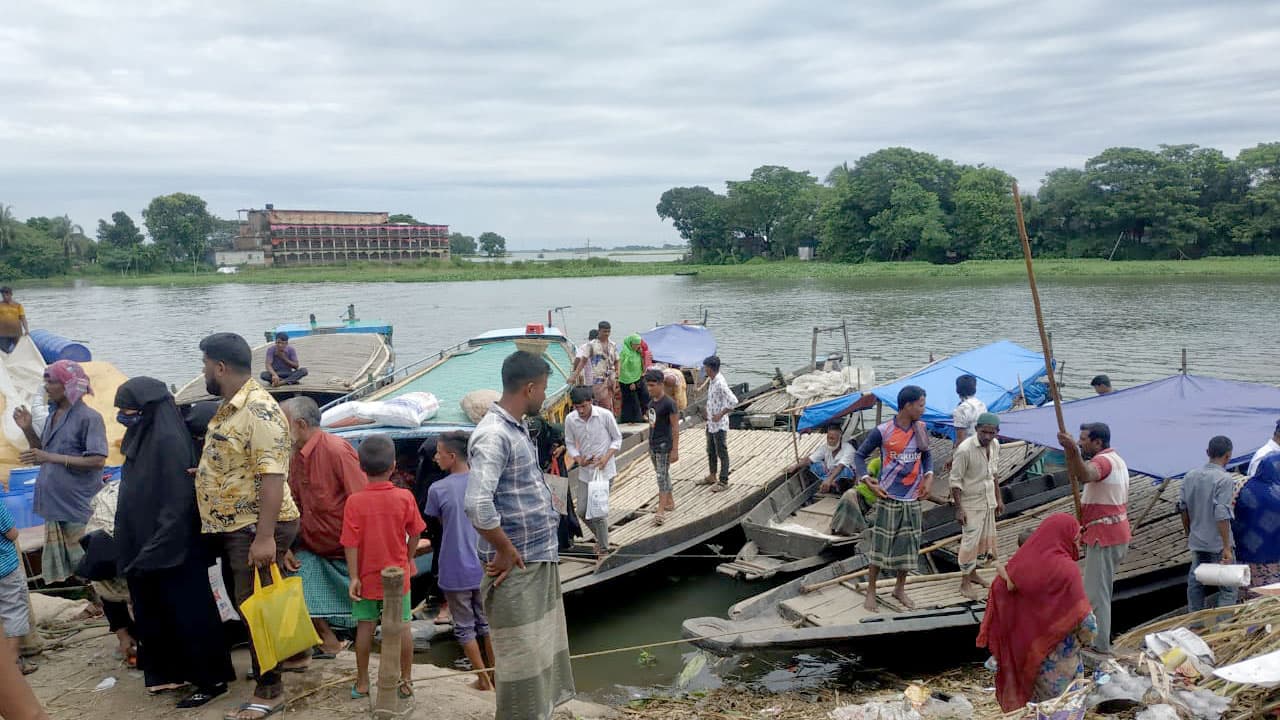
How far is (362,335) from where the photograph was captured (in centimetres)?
1536

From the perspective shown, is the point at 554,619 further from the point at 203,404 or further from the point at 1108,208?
the point at 1108,208

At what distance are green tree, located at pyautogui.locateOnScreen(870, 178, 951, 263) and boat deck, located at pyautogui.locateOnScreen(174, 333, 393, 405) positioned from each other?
4986 centimetres

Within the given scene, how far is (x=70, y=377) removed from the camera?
548cm

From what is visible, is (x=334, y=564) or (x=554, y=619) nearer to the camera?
(x=554, y=619)

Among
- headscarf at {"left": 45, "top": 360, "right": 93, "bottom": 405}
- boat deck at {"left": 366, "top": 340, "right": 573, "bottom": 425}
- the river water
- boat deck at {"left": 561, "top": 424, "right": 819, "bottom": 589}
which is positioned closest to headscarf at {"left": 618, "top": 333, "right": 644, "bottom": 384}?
boat deck at {"left": 366, "top": 340, "right": 573, "bottom": 425}

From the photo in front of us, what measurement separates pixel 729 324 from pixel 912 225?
2820 centimetres

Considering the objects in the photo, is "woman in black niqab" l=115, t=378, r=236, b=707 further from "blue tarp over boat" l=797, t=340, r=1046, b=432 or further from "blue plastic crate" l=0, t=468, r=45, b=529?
"blue tarp over boat" l=797, t=340, r=1046, b=432

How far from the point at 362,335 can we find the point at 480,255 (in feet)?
455

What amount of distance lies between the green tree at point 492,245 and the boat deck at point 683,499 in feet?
458

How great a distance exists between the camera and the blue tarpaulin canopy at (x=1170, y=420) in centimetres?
689

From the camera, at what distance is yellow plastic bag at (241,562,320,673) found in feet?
13.6

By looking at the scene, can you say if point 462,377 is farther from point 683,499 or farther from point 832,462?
point 832,462

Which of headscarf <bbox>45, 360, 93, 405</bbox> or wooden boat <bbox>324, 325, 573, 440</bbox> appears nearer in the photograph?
headscarf <bbox>45, 360, 93, 405</bbox>

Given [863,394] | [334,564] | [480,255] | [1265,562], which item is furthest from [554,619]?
[480,255]
